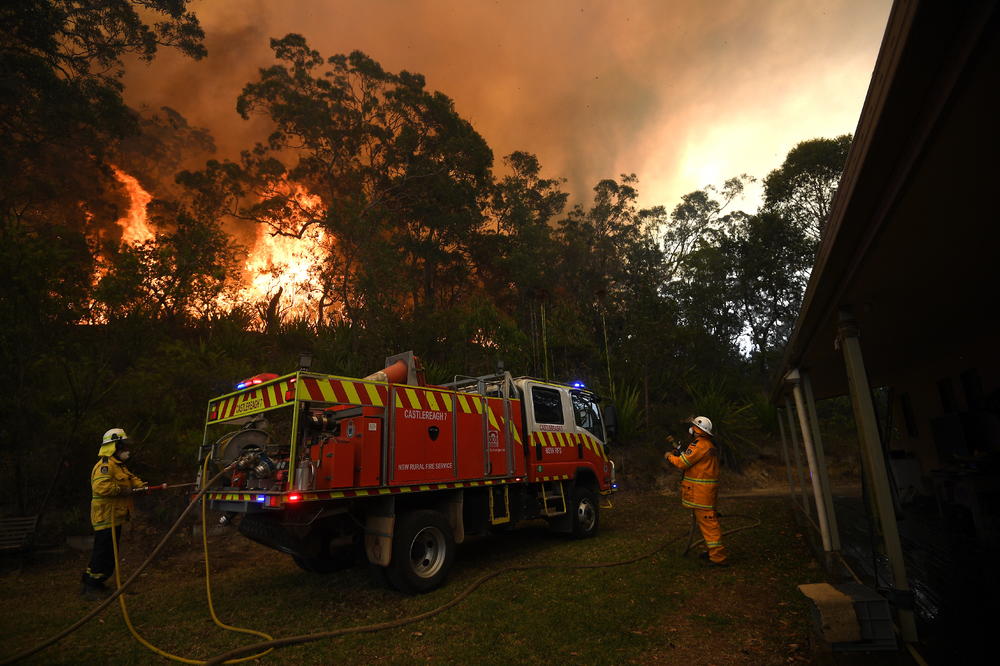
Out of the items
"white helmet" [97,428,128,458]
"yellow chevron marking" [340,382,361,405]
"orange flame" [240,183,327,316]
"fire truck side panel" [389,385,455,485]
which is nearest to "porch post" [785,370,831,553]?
"fire truck side panel" [389,385,455,485]

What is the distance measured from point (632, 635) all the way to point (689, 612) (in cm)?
86

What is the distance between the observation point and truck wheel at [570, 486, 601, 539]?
28.1ft

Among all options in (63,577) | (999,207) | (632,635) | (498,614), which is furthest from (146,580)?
(999,207)

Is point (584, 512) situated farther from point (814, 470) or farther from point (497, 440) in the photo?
point (814, 470)

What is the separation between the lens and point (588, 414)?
9.58 meters

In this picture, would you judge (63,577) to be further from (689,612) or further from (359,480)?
(689,612)

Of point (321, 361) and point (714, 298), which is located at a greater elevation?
point (714, 298)

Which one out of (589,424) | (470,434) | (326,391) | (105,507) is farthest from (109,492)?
(589,424)

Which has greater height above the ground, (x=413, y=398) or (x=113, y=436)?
(x=413, y=398)

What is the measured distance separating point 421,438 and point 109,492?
3.98 metres

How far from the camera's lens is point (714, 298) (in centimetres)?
2600

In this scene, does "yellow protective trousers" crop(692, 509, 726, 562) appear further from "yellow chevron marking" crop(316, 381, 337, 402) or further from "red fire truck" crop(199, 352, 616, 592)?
"yellow chevron marking" crop(316, 381, 337, 402)

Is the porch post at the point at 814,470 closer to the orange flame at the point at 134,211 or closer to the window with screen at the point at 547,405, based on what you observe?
the window with screen at the point at 547,405

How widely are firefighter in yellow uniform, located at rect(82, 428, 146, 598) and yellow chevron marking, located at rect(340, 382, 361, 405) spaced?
132 inches
